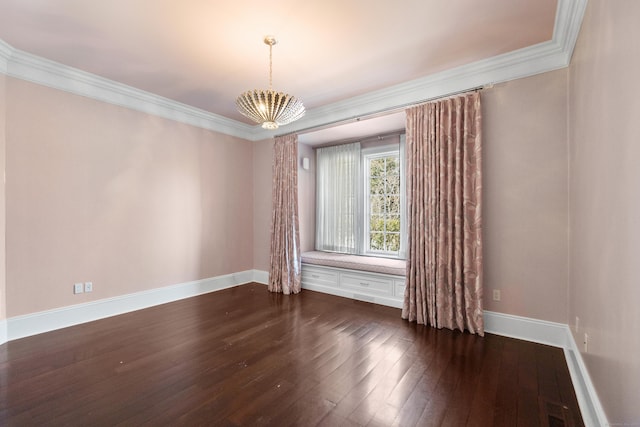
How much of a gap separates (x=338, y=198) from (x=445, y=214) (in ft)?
7.91

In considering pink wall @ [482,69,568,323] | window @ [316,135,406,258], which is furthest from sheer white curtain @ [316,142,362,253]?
pink wall @ [482,69,568,323]

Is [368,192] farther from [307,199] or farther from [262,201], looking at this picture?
[262,201]

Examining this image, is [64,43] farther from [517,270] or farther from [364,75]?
[517,270]

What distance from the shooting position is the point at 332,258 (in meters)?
4.64

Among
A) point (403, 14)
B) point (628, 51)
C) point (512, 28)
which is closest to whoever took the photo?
point (628, 51)

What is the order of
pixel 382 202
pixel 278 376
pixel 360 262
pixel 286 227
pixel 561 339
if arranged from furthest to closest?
1. pixel 382 202
2. pixel 286 227
3. pixel 360 262
4. pixel 561 339
5. pixel 278 376

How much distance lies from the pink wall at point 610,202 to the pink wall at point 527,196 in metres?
0.55

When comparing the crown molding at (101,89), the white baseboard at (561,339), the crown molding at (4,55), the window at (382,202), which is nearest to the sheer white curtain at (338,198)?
the window at (382,202)

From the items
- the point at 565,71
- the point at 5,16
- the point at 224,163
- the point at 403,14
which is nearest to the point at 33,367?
the point at 5,16

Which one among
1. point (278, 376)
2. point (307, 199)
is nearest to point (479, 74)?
point (307, 199)

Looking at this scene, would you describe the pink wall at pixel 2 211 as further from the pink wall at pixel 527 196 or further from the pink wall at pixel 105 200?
the pink wall at pixel 527 196

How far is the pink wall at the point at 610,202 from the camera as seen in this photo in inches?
46.0

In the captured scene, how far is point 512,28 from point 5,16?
437 cm

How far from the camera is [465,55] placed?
2.92 meters
